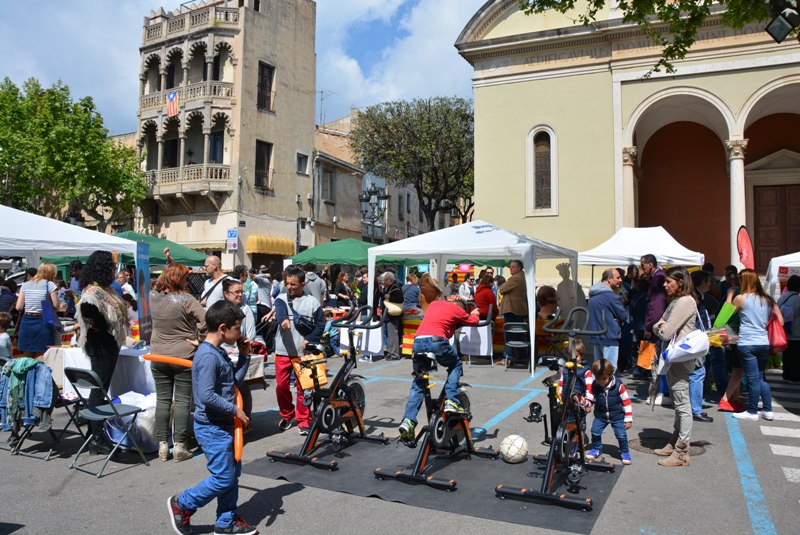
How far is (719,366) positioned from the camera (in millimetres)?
8852

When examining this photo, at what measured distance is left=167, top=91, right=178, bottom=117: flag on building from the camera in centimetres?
2944

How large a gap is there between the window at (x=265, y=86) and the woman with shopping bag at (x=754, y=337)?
26173 mm

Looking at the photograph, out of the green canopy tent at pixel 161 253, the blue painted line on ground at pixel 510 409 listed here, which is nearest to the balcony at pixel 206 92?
the green canopy tent at pixel 161 253

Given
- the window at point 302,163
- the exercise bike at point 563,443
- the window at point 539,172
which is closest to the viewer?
the exercise bike at point 563,443

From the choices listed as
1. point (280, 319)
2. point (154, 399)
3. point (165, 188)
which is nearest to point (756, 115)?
point (280, 319)

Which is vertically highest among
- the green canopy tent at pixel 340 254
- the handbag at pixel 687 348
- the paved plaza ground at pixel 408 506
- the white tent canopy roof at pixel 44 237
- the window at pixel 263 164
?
the window at pixel 263 164

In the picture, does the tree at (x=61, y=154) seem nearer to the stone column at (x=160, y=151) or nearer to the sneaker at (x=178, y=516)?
the stone column at (x=160, y=151)

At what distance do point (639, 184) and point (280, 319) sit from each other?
64.5ft

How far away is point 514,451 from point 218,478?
2.83 metres

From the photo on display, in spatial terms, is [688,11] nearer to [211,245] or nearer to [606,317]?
[606,317]

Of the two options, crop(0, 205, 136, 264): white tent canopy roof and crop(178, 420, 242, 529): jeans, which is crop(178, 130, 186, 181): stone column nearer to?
crop(0, 205, 136, 264): white tent canopy roof

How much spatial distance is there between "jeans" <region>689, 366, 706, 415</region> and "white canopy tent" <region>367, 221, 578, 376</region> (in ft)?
12.8

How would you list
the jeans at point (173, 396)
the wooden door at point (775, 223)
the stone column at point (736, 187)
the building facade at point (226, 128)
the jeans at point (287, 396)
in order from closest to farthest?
the jeans at point (173, 396), the jeans at point (287, 396), the stone column at point (736, 187), the wooden door at point (775, 223), the building facade at point (226, 128)

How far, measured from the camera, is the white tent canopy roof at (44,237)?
354 inches
